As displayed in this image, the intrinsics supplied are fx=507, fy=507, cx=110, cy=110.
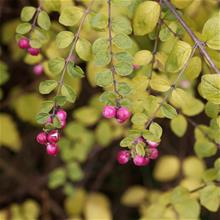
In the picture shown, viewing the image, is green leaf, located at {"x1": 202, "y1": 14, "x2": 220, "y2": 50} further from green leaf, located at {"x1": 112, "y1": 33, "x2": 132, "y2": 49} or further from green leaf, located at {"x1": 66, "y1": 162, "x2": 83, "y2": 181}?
green leaf, located at {"x1": 66, "y1": 162, "x2": 83, "y2": 181}

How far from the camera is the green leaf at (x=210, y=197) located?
45.9 inches

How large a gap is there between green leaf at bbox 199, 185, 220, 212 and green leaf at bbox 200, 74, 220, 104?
288 mm

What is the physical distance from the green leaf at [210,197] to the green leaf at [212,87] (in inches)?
11.3

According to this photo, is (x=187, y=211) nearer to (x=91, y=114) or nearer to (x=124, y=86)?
(x=124, y=86)

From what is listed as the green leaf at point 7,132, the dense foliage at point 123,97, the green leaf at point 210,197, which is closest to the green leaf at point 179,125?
the dense foliage at point 123,97

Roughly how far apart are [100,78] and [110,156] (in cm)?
129

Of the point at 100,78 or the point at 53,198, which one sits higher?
the point at 100,78

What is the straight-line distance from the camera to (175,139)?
2273mm

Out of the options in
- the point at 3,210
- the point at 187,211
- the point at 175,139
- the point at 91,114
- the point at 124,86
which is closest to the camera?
the point at 124,86

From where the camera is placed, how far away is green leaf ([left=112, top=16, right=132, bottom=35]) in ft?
3.50

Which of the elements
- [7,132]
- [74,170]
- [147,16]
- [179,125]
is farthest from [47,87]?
[7,132]

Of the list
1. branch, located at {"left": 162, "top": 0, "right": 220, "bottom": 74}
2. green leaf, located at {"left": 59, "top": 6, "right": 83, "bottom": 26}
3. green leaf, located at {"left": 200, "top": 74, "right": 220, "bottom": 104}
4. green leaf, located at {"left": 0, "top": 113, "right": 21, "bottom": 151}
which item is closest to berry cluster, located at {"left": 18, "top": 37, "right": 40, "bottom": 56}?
green leaf, located at {"left": 59, "top": 6, "right": 83, "bottom": 26}

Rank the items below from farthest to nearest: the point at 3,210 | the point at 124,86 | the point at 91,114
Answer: the point at 3,210, the point at 91,114, the point at 124,86

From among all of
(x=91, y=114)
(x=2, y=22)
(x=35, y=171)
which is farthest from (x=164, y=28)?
(x=35, y=171)
